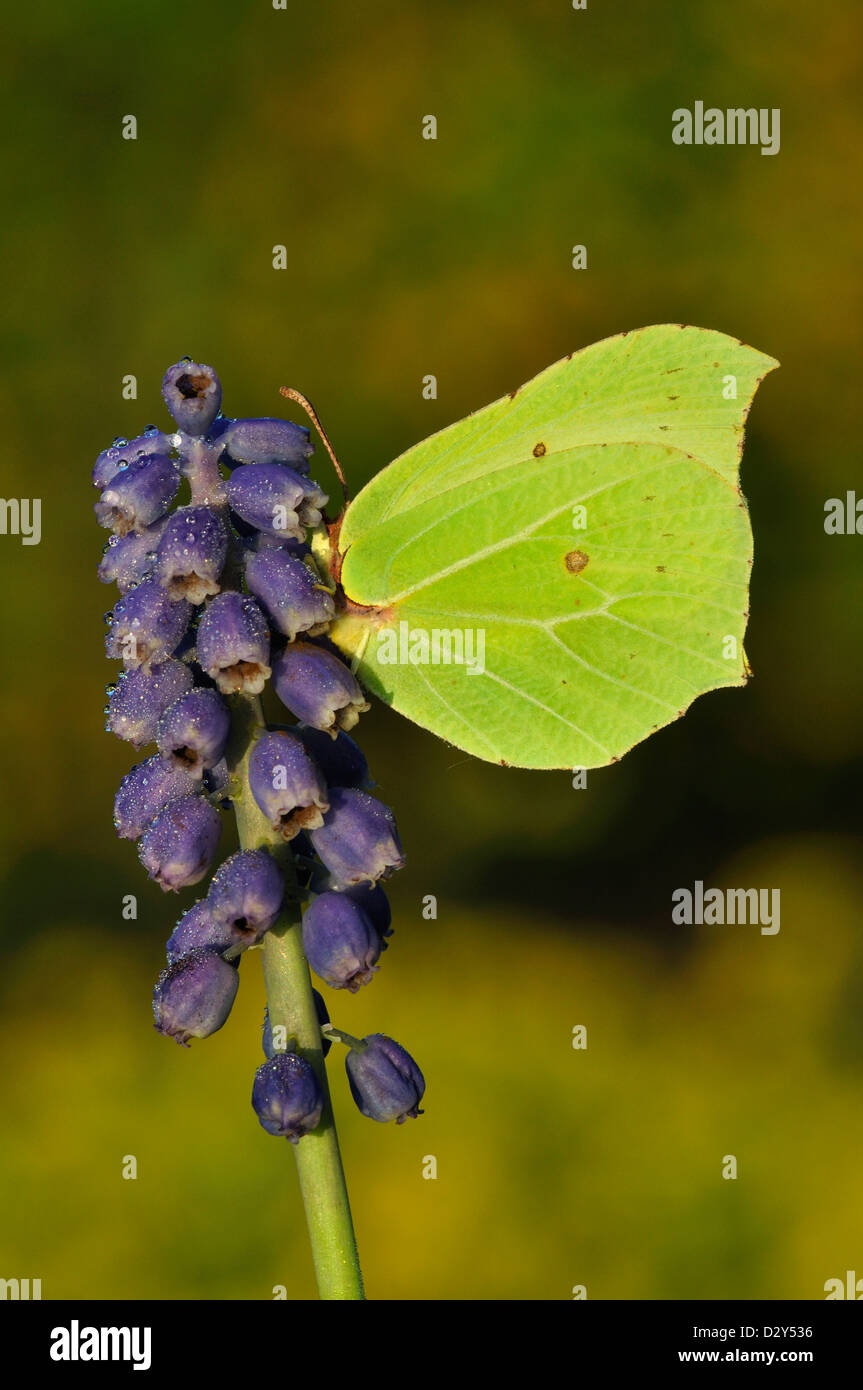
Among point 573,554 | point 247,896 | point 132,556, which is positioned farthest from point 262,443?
point 573,554

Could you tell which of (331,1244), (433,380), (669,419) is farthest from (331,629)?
(433,380)

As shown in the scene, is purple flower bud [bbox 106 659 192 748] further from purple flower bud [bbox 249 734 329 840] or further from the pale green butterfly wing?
the pale green butterfly wing

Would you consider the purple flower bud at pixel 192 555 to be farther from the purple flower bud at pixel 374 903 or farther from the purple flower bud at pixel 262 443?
the purple flower bud at pixel 374 903

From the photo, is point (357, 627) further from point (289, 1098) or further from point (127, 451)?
point (289, 1098)

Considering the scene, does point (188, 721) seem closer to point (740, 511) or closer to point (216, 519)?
point (216, 519)

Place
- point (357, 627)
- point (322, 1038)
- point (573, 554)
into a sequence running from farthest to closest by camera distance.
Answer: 1. point (573, 554)
2. point (357, 627)
3. point (322, 1038)

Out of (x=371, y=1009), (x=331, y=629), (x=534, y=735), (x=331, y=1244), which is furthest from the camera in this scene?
(x=371, y=1009)

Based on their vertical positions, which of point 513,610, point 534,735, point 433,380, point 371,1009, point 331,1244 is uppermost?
point 433,380
